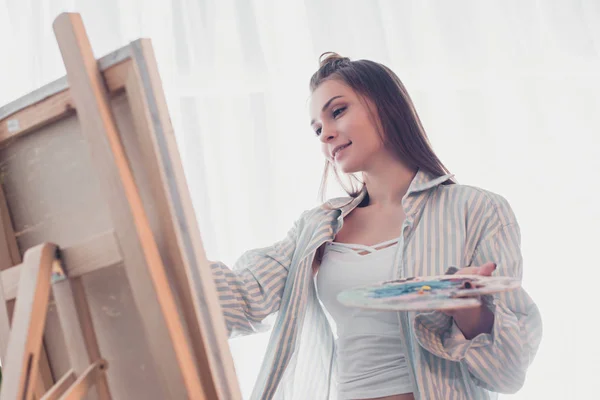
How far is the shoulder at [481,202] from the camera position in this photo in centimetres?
120

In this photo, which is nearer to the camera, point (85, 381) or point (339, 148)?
point (85, 381)

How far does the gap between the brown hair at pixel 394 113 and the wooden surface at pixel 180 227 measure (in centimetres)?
71

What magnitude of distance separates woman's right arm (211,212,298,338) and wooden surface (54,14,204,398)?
50 cm

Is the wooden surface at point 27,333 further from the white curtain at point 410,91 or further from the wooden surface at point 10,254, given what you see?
the white curtain at point 410,91

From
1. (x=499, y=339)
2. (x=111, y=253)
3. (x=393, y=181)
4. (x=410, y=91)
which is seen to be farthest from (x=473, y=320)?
(x=410, y=91)

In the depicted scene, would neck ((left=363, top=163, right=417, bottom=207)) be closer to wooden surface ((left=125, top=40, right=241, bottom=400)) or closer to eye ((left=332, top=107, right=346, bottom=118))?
eye ((left=332, top=107, right=346, bottom=118))

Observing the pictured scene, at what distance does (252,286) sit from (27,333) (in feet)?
2.03

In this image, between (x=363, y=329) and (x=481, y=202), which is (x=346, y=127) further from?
(x=363, y=329)

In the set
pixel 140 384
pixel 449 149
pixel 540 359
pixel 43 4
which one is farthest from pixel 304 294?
pixel 43 4

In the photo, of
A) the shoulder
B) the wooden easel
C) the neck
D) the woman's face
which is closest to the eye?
the woman's face

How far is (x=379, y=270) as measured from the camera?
125 cm

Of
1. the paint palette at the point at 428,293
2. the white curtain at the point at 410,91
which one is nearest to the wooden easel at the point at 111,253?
the paint palette at the point at 428,293

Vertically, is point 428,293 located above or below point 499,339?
above

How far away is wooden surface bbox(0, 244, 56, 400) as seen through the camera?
Answer: 0.68 metres
